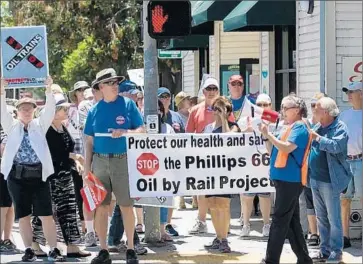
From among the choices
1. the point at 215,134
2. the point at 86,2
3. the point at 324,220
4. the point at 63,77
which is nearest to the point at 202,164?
the point at 215,134

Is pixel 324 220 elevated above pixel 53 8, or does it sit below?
below

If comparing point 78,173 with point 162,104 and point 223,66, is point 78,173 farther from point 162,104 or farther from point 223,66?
point 223,66

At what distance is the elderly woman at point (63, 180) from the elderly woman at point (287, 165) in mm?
2553

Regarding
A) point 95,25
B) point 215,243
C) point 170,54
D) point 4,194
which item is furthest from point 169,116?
point 95,25

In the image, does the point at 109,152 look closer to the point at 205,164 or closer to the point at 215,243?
the point at 205,164

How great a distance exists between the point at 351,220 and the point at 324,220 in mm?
1418

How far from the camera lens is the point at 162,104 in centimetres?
1197

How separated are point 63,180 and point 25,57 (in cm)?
158

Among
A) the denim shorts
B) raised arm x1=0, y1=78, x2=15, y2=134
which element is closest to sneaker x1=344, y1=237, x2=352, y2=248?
the denim shorts

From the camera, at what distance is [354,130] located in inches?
417

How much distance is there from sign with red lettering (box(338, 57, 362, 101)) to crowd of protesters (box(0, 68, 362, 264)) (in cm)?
41

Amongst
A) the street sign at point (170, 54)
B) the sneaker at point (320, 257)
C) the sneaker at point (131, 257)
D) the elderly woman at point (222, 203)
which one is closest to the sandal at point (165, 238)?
the elderly woman at point (222, 203)

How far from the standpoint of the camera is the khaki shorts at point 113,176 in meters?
9.62

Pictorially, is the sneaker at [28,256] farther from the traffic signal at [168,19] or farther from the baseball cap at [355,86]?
the baseball cap at [355,86]
